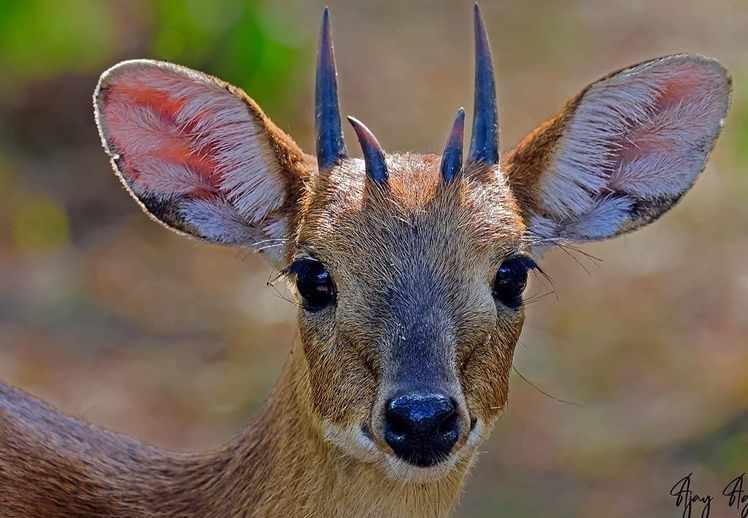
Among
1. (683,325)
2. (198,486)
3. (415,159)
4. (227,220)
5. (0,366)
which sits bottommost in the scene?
(0,366)

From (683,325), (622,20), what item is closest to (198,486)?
(683,325)

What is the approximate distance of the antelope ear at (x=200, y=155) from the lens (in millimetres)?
4961

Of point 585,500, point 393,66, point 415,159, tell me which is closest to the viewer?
point 415,159

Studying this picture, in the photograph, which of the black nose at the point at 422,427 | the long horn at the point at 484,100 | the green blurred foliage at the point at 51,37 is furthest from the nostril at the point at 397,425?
the green blurred foliage at the point at 51,37

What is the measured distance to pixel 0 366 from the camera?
8.91 m

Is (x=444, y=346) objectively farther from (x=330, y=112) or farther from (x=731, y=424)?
(x=731, y=424)

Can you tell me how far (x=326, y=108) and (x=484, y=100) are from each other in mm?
554

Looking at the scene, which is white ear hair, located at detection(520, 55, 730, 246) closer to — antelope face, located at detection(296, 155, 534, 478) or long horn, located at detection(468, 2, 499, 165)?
long horn, located at detection(468, 2, 499, 165)

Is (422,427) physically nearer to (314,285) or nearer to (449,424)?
(449,424)

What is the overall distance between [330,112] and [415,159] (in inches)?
14.2

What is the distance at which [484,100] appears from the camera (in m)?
4.89

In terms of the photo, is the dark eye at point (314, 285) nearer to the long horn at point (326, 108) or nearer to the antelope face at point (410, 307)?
the antelope face at point (410, 307)
